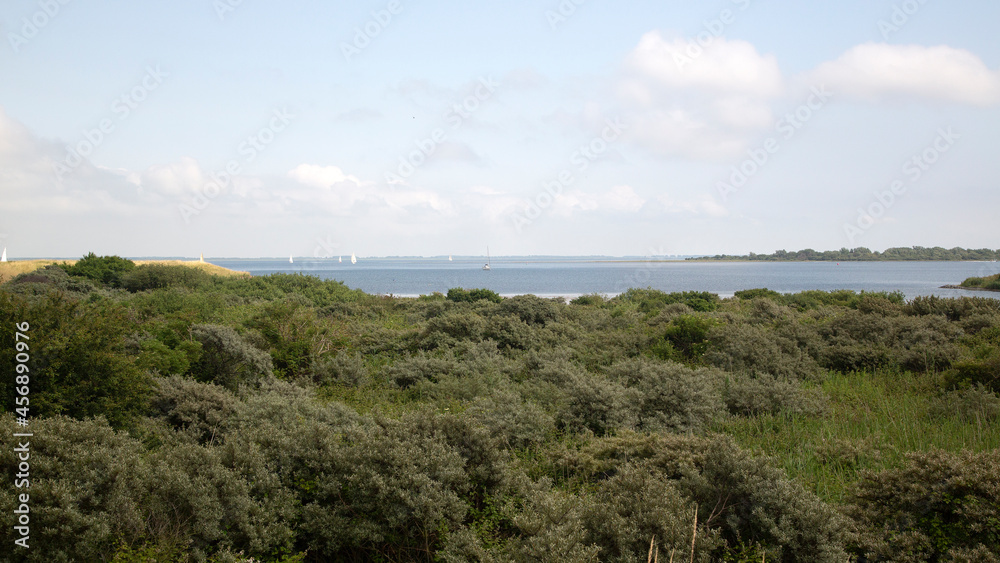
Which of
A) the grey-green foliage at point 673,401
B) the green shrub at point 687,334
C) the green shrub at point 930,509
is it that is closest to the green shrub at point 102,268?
the green shrub at point 687,334

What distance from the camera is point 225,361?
8984 millimetres

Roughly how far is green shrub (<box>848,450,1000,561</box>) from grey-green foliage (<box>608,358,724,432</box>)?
2664mm

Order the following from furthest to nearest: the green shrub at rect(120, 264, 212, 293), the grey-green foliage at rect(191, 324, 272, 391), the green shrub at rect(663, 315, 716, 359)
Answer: the green shrub at rect(120, 264, 212, 293) → the green shrub at rect(663, 315, 716, 359) → the grey-green foliage at rect(191, 324, 272, 391)

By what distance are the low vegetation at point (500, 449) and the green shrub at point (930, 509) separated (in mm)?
15

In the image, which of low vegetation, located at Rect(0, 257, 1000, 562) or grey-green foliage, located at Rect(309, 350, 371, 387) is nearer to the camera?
low vegetation, located at Rect(0, 257, 1000, 562)

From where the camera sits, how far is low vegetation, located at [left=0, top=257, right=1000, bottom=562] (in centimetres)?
334

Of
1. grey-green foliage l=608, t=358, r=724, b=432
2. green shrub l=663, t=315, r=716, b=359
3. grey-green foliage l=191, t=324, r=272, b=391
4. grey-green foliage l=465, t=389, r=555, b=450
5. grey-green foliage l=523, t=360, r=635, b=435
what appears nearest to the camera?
grey-green foliage l=465, t=389, r=555, b=450

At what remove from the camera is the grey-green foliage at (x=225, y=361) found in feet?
28.8

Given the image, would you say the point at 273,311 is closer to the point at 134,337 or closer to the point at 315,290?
the point at 134,337

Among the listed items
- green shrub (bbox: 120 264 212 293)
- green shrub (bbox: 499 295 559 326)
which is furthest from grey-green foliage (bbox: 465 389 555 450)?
green shrub (bbox: 120 264 212 293)

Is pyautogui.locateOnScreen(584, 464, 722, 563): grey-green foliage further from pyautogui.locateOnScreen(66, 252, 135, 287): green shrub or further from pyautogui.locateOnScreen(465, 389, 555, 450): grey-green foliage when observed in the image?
pyautogui.locateOnScreen(66, 252, 135, 287): green shrub

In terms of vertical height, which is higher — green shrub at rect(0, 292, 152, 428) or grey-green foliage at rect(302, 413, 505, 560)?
green shrub at rect(0, 292, 152, 428)

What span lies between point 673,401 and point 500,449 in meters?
2.63

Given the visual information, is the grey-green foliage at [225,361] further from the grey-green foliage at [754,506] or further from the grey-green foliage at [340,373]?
the grey-green foliage at [754,506]
